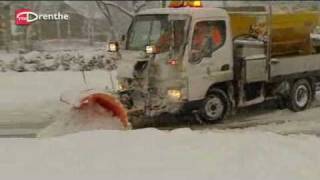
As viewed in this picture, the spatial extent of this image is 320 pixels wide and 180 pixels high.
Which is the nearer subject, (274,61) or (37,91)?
(274,61)

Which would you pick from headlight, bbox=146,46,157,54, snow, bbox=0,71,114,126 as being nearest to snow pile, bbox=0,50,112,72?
snow, bbox=0,71,114,126

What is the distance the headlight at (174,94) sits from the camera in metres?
11.8

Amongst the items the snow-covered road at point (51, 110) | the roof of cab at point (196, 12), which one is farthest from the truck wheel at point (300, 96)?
the roof of cab at point (196, 12)

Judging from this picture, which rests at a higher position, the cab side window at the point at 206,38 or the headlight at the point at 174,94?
the cab side window at the point at 206,38

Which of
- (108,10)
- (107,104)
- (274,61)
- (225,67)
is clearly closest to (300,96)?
(274,61)

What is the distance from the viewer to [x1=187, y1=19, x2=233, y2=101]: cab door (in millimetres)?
11859

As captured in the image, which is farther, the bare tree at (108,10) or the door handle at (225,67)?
the bare tree at (108,10)

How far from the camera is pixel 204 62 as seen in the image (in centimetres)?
1202

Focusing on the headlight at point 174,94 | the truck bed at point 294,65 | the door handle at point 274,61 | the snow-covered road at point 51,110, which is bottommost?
the snow-covered road at point 51,110

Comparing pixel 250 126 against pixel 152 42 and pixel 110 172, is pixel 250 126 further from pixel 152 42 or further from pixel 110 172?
pixel 110 172

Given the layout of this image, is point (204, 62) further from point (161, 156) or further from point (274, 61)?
point (161, 156)

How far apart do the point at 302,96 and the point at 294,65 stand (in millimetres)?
812

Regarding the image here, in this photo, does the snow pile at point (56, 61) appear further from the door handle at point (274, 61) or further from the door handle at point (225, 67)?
the door handle at point (225, 67)

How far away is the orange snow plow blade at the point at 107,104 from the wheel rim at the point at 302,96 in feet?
15.4
